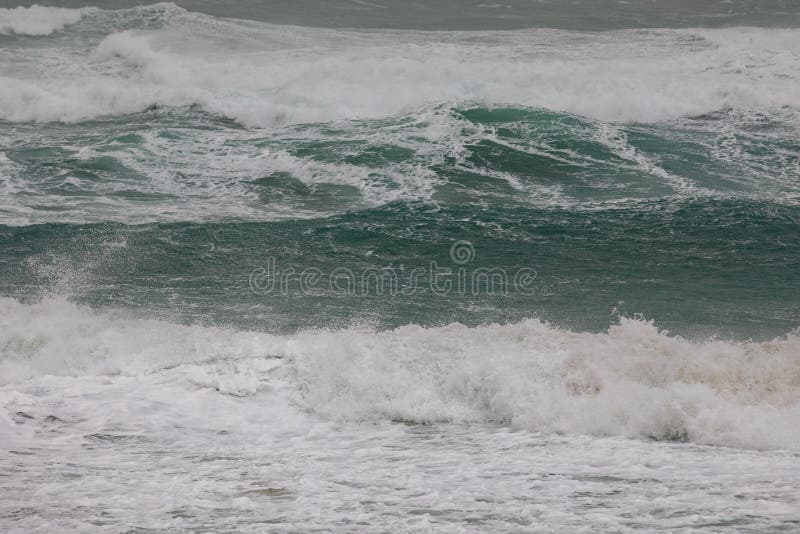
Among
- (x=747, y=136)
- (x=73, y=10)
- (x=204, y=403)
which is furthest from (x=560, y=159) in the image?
(x=73, y=10)

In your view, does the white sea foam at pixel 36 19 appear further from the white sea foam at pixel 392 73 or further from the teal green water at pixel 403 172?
the white sea foam at pixel 392 73

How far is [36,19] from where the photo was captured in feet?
104

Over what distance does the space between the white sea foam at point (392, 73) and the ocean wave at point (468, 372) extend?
12.1 m

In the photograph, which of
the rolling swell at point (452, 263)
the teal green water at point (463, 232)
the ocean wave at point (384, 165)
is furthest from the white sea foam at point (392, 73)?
the rolling swell at point (452, 263)

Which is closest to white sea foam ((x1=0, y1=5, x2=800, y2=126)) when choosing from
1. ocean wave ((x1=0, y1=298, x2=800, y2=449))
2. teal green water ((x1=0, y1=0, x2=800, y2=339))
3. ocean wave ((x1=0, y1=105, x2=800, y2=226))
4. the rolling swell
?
teal green water ((x1=0, y1=0, x2=800, y2=339))

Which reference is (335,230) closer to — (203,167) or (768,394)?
(203,167)

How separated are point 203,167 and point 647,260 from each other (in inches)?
368

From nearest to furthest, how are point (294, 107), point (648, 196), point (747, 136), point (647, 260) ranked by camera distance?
1. point (647, 260)
2. point (648, 196)
3. point (747, 136)
4. point (294, 107)

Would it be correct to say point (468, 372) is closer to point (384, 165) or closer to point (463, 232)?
point (463, 232)

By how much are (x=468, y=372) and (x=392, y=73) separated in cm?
1727

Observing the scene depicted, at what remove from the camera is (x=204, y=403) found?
1003cm

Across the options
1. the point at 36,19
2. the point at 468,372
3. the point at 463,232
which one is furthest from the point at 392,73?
the point at 468,372

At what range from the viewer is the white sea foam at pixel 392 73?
23562 millimetres

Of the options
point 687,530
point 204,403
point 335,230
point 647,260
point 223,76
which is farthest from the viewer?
point 223,76
